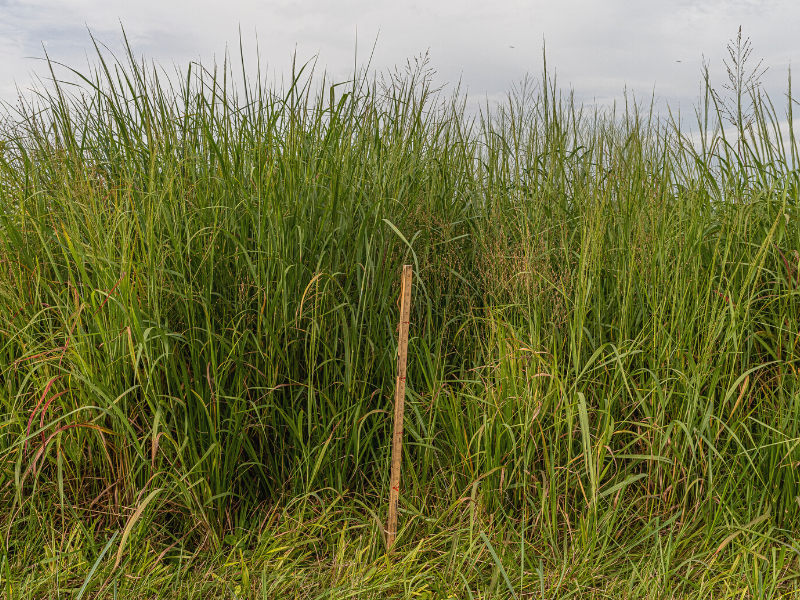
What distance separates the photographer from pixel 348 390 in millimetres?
1995

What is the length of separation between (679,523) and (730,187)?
151 cm

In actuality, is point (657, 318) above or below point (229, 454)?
above

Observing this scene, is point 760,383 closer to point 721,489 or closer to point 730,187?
point 721,489

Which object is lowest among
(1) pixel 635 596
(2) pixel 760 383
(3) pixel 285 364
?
(1) pixel 635 596

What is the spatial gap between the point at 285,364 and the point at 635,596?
1.35m

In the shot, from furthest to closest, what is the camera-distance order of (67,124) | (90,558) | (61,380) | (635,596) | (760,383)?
1. (67,124)
2. (760,383)
3. (61,380)
4. (90,558)
5. (635,596)

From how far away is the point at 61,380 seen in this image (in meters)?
1.94

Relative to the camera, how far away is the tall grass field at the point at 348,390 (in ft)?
5.73

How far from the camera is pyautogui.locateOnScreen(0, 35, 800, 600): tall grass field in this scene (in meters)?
1.75

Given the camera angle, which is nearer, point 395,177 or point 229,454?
point 229,454

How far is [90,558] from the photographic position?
5.89ft

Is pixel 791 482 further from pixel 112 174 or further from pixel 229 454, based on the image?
pixel 112 174

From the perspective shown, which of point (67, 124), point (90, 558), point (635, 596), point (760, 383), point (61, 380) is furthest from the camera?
point (67, 124)

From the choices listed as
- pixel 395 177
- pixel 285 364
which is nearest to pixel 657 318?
pixel 395 177
